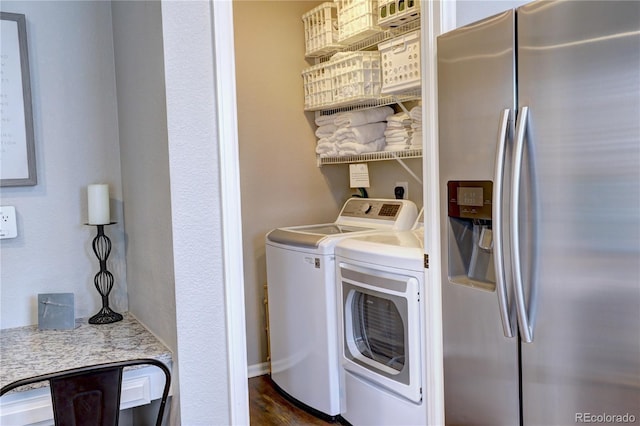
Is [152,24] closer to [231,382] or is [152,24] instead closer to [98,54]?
[98,54]

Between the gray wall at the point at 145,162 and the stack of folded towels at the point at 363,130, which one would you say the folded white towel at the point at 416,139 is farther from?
the gray wall at the point at 145,162

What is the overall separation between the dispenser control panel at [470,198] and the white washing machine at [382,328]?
37 centimetres

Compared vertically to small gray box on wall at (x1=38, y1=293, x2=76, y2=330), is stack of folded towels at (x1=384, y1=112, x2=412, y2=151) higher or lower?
higher

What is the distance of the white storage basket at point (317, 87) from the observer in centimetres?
335

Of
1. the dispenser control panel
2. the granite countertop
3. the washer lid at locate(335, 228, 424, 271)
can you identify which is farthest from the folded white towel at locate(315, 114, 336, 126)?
the granite countertop

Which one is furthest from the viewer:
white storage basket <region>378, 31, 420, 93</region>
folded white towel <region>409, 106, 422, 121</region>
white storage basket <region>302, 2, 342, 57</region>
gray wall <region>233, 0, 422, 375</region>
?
gray wall <region>233, 0, 422, 375</region>

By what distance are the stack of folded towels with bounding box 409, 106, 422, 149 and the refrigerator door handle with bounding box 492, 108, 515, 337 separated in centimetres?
118

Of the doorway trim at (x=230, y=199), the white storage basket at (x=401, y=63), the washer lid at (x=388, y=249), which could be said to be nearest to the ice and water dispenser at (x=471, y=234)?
the washer lid at (x=388, y=249)

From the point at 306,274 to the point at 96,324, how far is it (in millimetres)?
1200

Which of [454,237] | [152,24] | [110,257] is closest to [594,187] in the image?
[454,237]

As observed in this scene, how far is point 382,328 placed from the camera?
2.54 m

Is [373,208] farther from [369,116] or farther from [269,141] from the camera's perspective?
[269,141]

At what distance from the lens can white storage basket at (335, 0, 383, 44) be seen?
116 inches

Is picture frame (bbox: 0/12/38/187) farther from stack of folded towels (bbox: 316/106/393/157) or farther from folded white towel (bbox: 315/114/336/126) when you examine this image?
folded white towel (bbox: 315/114/336/126)
